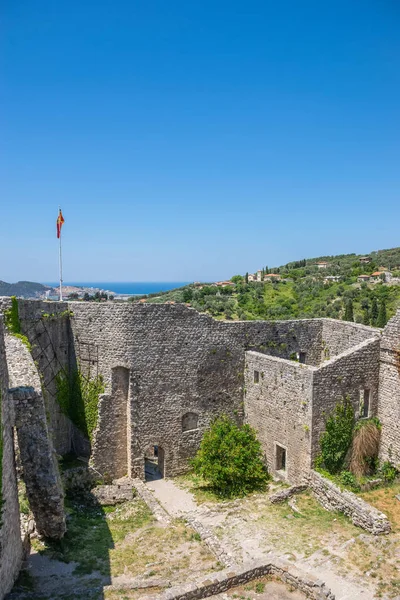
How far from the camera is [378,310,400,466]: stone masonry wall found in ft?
54.2

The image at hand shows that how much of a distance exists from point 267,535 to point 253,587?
112 inches

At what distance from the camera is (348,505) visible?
1410 cm

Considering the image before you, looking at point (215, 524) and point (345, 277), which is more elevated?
point (345, 277)

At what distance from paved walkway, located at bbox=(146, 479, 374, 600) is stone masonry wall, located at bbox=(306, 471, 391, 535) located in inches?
83.3

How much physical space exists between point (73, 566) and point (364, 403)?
11.4 metres

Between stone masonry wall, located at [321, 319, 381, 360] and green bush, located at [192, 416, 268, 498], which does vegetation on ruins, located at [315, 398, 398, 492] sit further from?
stone masonry wall, located at [321, 319, 381, 360]

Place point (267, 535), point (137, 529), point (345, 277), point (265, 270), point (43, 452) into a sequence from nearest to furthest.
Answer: point (43, 452)
point (267, 535)
point (137, 529)
point (345, 277)
point (265, 270)

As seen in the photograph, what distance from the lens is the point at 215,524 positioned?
14344 mm

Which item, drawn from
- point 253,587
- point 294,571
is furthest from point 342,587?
point 253,587

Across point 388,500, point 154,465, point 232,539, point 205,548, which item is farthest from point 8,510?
point 154,465

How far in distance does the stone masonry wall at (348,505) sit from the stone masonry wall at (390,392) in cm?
308

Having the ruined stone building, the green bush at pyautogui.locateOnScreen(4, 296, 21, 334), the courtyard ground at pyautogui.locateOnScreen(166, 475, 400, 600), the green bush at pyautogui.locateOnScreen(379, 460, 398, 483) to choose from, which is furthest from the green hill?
the green bush at pyautogui.locateOnScreen(379, 460, 398, 483)

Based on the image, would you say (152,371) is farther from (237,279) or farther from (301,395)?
(237,279)

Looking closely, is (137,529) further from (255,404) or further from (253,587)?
(255,404)
